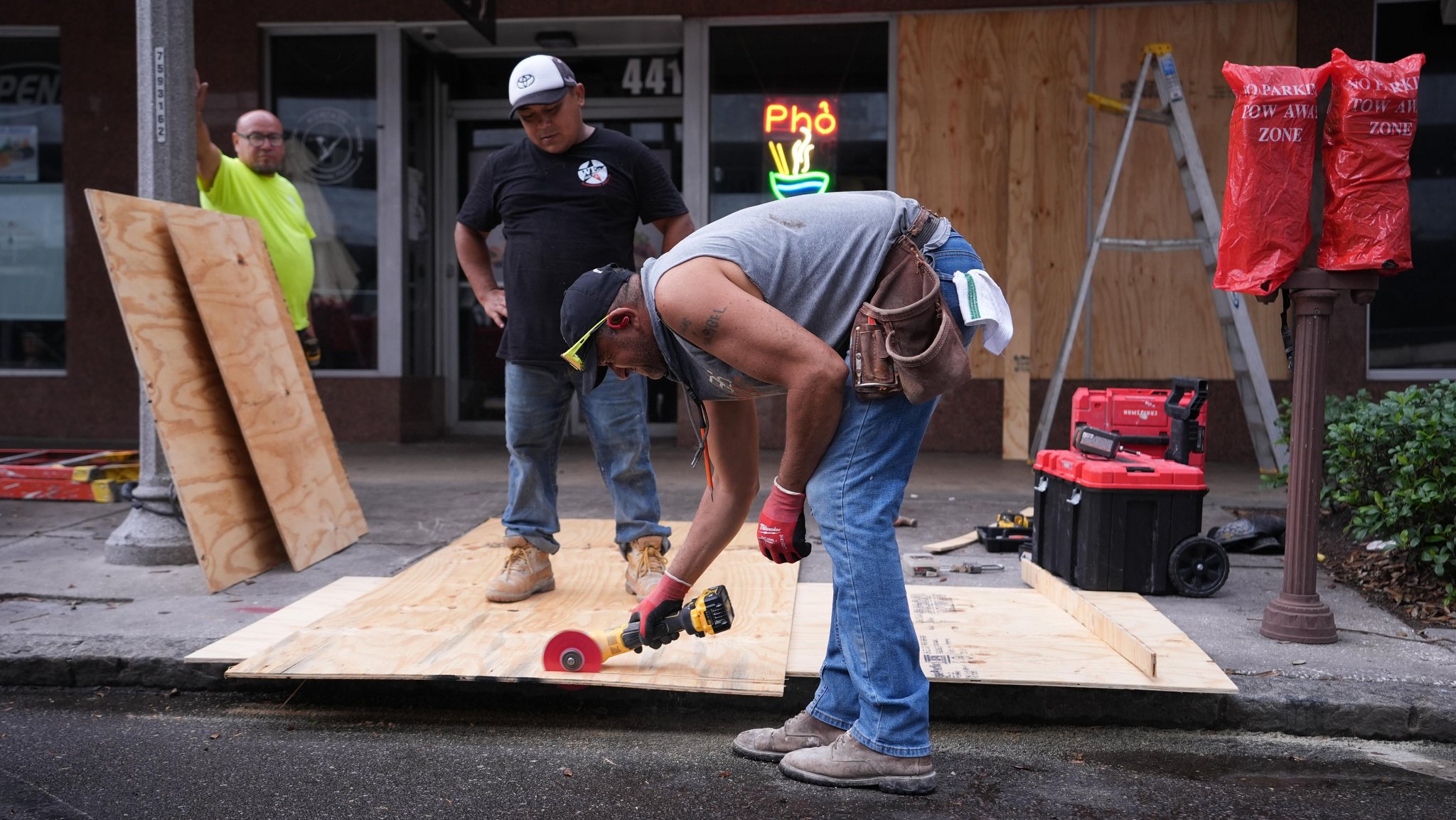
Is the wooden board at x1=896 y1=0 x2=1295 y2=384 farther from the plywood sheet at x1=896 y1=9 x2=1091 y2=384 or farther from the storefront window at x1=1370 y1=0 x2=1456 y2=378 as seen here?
the storefront window at x1=1370 y1=0 x2=1456 y2=378

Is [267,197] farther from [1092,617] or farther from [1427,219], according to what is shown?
[1427,219]

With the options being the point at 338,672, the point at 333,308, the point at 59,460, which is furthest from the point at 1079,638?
the point at 333,308

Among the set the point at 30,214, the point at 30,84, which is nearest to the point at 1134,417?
the point at 30,214

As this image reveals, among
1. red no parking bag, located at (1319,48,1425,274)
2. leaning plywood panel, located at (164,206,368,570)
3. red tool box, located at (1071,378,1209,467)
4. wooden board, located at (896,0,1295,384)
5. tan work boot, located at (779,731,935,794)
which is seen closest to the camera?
tan work boot, located at (779,731,935,794)

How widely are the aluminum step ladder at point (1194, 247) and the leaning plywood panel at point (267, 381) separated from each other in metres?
4.41

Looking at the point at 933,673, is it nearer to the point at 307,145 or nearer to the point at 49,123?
the point at 307,145

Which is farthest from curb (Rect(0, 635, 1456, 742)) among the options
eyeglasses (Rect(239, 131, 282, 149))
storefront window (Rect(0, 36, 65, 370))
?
storefront window (Rect(0, 36, 65, 370))

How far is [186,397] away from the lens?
4.73 m

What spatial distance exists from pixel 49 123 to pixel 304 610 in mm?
7451

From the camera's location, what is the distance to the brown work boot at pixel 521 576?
427cm

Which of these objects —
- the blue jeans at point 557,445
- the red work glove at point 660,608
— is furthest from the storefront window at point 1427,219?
the red work glove at point 660,608

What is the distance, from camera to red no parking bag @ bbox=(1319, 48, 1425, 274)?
3.86 metres

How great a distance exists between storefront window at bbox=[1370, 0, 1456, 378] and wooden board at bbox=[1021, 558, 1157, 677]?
514cm

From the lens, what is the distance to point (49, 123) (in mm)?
9547
